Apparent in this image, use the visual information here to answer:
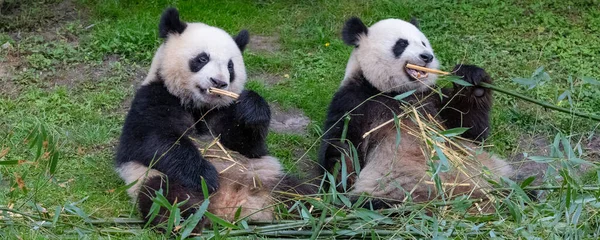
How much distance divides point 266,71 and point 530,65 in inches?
111

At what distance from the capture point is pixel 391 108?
7227 millimetres

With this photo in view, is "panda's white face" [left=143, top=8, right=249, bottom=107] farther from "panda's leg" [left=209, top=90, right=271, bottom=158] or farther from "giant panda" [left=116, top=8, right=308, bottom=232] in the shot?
"panda's leg" [left=209, top=90, right=271, bottom=158]

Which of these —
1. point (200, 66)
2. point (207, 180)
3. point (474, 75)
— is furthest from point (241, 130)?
point (474, 75)

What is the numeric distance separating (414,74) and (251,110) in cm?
150

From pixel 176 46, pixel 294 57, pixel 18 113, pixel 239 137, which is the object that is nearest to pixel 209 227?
pixel 239 137

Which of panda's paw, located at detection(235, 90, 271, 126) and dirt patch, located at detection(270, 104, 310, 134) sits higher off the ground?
panda's paw, located at detection(235, 90, 271, 126)

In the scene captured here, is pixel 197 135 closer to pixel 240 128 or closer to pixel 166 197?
pixel 240 128

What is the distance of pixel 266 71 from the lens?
9.48 m

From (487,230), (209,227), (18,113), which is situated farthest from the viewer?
(18,113)

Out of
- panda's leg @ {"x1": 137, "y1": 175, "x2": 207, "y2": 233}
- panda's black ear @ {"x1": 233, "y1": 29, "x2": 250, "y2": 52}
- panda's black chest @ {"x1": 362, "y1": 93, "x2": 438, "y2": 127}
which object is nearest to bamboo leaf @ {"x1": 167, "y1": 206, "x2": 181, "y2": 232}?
panda's leg @ {"x1": 137, "y1": 175, "x2": 207, "y2": 233}

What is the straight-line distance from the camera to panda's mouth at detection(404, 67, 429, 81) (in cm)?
734

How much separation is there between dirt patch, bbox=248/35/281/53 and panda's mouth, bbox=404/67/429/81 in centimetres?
267

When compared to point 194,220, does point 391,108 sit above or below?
below

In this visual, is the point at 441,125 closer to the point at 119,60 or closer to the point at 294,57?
the point at 294,57
